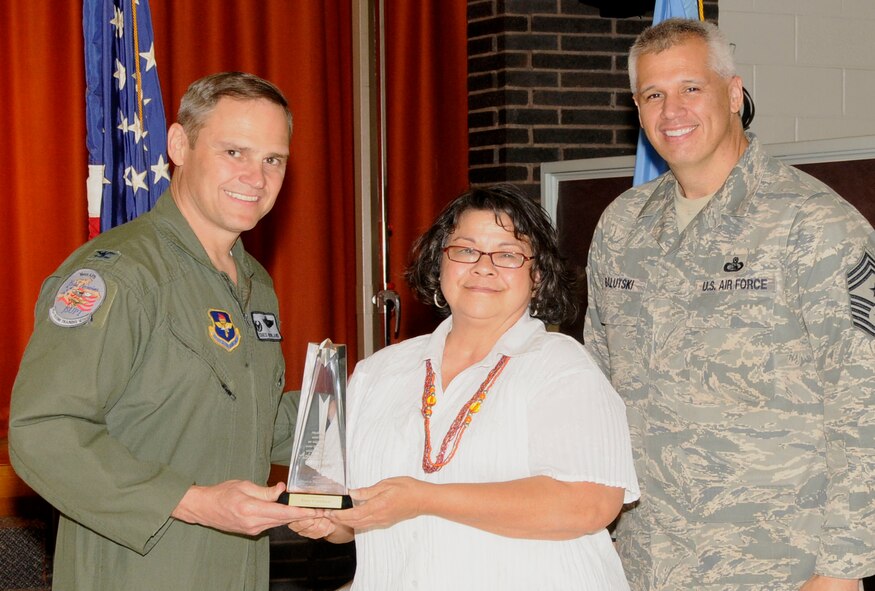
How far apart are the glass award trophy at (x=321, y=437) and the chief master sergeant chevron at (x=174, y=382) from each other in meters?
0.04

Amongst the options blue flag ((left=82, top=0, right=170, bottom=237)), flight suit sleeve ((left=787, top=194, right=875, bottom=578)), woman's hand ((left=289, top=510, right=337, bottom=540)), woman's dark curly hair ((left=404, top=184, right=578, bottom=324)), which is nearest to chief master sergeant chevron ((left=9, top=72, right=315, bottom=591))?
woman's hand ((left=289, top=510, right=337, bottom=540))

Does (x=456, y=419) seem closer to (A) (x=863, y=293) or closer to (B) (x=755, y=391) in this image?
(B) (x=755, y=391)

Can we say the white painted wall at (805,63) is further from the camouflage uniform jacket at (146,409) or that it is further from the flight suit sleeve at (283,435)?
the camouflage uniform jacket at (146,409)

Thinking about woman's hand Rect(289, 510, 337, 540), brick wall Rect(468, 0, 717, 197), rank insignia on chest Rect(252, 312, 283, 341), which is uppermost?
brick wall Rect(468, 0, 717, 197)

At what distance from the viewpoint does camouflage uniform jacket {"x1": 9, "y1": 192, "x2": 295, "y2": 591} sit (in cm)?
183

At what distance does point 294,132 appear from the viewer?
4.93 metres

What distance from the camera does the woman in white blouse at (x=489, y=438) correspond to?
1809 mm

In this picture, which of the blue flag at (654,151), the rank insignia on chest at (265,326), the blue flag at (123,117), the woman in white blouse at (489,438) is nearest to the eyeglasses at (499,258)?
the woman in white blouse at (489,438)

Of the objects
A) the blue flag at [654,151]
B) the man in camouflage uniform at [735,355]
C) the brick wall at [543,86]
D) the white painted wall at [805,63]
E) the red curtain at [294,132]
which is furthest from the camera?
the white painted wall at [805,63]

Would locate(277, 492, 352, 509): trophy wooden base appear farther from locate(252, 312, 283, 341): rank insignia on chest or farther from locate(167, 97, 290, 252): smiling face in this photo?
locate(167, 97, 290, 252): smiling face

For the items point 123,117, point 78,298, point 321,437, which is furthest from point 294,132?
point 321,437

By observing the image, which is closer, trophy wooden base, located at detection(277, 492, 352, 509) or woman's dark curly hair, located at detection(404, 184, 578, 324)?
trophy wooden base, located at detection(277, 492, 352, 509)

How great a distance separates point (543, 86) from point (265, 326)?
3.05 m

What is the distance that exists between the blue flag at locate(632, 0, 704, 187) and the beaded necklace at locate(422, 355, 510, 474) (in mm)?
1634
